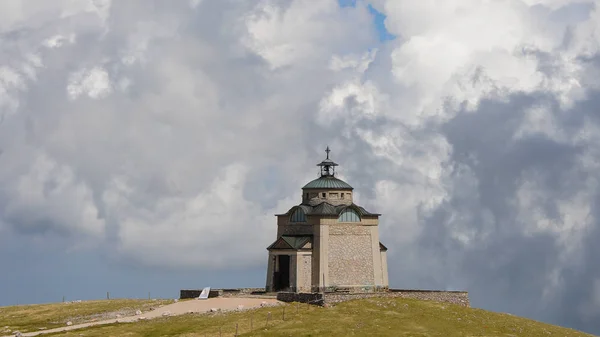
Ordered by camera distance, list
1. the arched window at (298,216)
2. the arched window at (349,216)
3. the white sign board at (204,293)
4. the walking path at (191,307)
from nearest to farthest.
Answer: the walking path at (191,307) → the white sign board at (204,293) → the arched window at (349,216) → the arched window at (298,216)

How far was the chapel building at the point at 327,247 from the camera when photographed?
10000 cm

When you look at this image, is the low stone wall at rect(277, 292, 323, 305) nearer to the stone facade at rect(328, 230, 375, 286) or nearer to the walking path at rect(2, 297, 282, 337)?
the walking path at rect(2, 297, 282, 337)

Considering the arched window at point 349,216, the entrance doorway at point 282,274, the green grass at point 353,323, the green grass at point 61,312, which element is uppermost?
the arched window at point 349,216

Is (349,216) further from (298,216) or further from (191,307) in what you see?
(191,307)

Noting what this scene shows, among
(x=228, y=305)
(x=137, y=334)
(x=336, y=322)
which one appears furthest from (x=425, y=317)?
(x=137, y=334)

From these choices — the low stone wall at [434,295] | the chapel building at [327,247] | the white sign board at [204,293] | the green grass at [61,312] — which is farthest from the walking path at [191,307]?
the low stone wall at [434,295]

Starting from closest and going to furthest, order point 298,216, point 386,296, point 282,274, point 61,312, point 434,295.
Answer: point 386,296 < point 61,312 < point 434,295 < point 282,274 < point 298,216

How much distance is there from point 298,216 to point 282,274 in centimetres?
772

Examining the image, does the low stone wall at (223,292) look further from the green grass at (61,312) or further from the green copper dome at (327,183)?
the green copper dome at (327,183)

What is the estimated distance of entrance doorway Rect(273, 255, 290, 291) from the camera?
4038 inches

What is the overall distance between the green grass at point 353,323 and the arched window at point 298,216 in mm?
18223

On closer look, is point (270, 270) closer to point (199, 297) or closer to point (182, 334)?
point (199, 297)

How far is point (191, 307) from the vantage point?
90688mm

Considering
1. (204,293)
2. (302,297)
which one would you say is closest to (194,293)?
(204,293)
